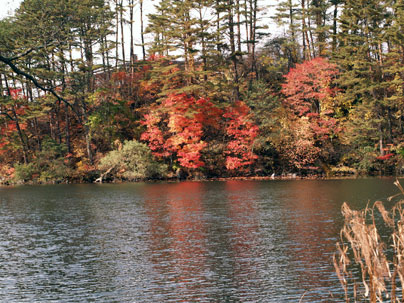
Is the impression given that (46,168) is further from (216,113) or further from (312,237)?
(312,237)

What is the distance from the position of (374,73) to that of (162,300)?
4343cm

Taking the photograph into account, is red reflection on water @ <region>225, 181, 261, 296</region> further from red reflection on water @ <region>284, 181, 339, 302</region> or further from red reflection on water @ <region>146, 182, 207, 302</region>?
red reflection on water @ <region>284, 181, 339, 302</region>

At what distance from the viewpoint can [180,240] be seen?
71.4 ft

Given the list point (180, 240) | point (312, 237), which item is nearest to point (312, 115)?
point (312, 237)

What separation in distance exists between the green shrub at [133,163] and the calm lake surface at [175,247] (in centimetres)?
1713

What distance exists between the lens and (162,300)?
13578 millimetres

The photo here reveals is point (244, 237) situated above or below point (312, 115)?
below

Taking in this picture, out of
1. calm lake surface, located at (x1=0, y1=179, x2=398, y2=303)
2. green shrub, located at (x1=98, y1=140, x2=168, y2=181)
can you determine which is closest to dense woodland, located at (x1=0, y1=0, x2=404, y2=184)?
green shrub, located at (x1=98, y1=140, x2=168, y2=181)

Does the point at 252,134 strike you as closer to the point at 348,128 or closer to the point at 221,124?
the point at 221,124

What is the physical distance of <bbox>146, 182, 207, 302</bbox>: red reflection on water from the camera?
1546 cm

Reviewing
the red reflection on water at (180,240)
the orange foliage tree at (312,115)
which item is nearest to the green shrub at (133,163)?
the orange foliage tree at (312,115)

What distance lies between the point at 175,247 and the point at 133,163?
1407 inches

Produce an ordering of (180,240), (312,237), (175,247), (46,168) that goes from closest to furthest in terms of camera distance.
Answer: (175,247) → (312,237) → (180,240) → (46,168)

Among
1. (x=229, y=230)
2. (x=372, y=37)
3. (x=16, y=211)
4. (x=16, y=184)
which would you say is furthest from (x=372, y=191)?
(x=16, y=184)
